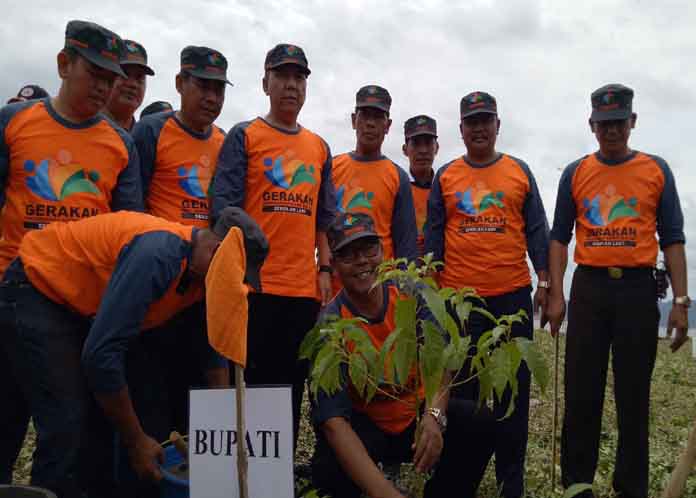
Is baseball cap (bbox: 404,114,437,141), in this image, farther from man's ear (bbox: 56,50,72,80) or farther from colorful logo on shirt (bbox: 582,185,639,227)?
man's ear (bbox: 56,50,72,80)

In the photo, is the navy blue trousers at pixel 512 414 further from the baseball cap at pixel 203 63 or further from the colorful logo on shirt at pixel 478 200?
the baseball cap at pixel 203 63

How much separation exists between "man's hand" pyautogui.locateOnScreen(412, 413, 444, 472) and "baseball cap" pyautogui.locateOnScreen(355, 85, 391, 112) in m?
2.55

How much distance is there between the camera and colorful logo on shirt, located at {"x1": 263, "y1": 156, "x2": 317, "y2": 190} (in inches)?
155

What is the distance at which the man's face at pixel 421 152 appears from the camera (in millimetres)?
5555

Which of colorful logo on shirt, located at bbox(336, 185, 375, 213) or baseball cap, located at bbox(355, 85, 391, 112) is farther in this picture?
baseball cap, located at bbox(355, 85, 391, 112)

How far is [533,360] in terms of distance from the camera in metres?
2.24

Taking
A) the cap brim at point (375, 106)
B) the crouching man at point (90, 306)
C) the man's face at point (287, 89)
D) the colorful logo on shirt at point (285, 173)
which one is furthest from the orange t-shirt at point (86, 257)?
the cap brim at point (375, 106)

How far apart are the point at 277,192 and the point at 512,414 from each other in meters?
1.98

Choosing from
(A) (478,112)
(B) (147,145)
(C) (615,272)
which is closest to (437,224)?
(A) (478,112)

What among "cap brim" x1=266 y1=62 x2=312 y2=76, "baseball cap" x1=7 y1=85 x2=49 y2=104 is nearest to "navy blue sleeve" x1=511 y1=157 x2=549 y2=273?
"cap brim" x1=266 y1=62 x2=312 y2=76

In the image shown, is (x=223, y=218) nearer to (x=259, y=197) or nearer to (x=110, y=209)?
(x=110, y=209)

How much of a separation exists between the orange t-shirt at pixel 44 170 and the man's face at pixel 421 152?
2954 mm

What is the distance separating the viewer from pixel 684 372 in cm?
1185

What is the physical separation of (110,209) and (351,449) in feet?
5.47
